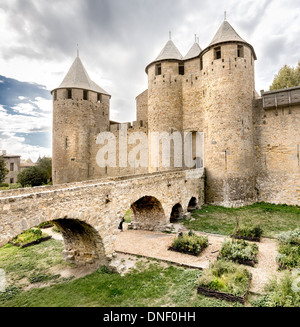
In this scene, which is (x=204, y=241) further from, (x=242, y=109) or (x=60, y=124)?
(x=60, y=124)

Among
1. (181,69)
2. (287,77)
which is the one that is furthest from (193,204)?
(287,77)

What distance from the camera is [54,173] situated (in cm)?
2302

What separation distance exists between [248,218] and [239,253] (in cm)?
591

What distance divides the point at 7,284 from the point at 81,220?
351cm

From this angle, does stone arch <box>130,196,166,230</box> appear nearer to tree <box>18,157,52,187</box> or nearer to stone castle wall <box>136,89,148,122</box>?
stone castle wall <box>136,89,148,122</box>

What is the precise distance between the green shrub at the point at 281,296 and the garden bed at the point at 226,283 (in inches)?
16.2

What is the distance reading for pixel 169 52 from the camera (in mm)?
19719

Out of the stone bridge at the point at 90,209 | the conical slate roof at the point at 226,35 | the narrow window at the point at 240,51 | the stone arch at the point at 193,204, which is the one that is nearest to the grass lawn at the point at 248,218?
the stone arch at the point at 193,204

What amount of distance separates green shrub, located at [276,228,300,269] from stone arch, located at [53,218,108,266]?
6120 millimetres

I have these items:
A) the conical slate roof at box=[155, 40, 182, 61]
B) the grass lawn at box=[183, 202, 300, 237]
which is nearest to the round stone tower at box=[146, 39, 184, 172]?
the conical slate roof at box=[155, 40, 182, 61]

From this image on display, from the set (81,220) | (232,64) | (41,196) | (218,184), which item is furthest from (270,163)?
(41,196)

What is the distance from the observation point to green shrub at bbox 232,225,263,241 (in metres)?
9.59

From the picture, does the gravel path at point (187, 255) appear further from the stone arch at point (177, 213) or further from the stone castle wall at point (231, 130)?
the stone castle wall at point (231, 130)

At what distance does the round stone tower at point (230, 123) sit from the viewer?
1562cm
